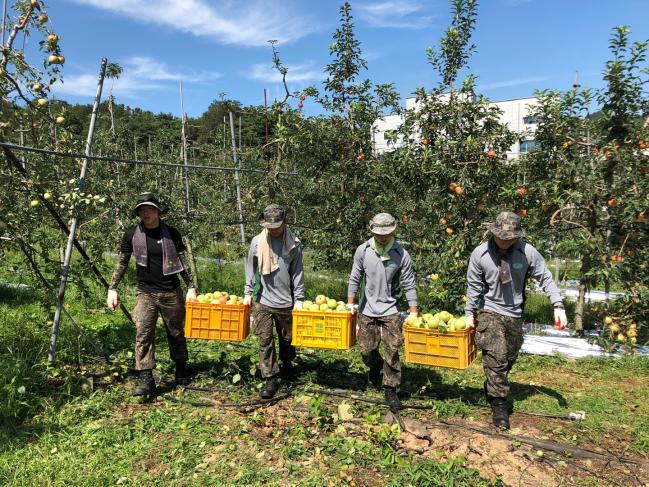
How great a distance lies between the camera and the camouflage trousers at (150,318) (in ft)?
14.3

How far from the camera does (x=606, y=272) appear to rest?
5184 mm

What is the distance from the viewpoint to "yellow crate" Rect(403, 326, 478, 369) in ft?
12.5

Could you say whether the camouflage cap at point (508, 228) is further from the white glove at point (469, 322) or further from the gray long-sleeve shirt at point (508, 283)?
the white glove at point (469, 322)

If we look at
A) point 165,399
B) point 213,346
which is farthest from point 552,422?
point 213,346

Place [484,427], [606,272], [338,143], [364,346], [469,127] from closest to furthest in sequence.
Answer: [484,427] < [364,346] < [606,272] < [469,127] < [338,143]

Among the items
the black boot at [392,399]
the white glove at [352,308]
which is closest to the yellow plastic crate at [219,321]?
the white glove at [352,308]

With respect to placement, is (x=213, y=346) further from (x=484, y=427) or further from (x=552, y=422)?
(x=552, y=422)

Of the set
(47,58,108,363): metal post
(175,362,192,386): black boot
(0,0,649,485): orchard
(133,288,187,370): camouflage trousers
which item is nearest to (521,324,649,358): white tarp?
(0,0,649,485): orchard

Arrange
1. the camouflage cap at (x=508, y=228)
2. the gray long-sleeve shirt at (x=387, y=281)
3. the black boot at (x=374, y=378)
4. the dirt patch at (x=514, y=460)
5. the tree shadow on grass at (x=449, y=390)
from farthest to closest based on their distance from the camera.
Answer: the black boot at (x=374, y=378) → the tree shadow on grass at (x=449, y=390) → the gray long-sleeve shirt at (x=387, y=281) → the camouflage cap at (x=508, y=228) → the dirt patch at (x=514, y=460)

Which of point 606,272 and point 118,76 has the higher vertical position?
point 118,76

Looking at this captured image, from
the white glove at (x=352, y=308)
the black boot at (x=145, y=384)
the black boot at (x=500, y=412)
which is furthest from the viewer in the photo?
the black boot at (x=145, y=384)

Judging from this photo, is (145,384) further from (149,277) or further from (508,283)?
(508,283)

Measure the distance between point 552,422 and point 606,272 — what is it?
2.02 meters

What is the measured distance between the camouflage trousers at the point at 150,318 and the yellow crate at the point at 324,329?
3.84ft
